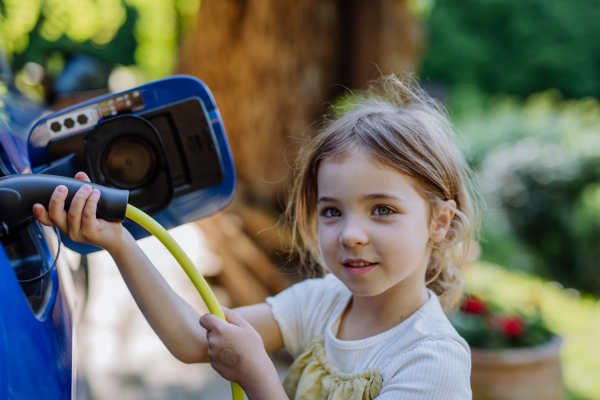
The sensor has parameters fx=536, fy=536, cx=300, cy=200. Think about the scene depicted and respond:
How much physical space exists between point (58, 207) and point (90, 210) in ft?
0.17

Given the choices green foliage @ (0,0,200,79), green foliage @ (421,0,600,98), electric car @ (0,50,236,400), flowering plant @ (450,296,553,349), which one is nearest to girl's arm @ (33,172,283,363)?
electric car @ (0,50,236,400)

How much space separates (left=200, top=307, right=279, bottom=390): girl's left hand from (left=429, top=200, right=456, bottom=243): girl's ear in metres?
0.46

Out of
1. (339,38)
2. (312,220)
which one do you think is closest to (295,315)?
(312,220)

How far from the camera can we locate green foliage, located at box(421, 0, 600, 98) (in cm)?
2308

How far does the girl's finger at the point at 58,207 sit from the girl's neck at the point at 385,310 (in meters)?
0.65

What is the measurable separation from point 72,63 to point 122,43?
2064cm

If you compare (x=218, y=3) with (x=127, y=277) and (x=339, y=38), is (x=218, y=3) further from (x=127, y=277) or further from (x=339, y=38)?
(x=127, y=277)

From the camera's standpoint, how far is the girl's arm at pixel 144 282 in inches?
36.8

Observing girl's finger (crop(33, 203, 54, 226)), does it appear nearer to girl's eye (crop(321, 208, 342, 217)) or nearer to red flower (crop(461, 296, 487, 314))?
girl's eye (crop(321, 208, 342, 217))

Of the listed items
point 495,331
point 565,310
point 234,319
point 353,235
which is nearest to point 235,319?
point 234,319

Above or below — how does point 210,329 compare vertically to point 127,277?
below

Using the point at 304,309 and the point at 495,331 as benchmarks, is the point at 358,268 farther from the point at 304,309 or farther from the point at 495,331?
the point at 495,331

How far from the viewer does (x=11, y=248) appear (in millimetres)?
1009

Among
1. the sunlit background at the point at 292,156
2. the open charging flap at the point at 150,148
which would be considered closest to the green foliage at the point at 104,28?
the sunlit background at the point at 292,156
